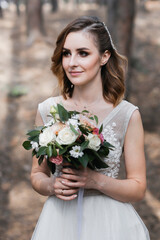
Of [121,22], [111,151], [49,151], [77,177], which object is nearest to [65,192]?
[77,177]

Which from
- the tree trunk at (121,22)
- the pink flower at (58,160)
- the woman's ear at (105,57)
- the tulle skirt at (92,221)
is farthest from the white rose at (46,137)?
the tree trunk at (121,22)

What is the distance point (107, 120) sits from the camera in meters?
2.46

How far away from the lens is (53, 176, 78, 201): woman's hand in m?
2.19

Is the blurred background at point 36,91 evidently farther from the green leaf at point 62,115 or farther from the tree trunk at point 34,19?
the green leaf at point 62,115

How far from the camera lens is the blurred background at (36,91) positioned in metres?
5.91

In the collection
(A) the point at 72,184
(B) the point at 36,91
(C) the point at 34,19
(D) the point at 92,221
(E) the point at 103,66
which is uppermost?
(E) the point at 103,66

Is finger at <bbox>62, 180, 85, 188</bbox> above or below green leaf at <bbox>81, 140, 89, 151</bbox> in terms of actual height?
below

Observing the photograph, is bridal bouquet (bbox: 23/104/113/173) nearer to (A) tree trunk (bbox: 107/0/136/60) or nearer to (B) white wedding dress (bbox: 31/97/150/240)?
(B) white wedding dress (bbox: 31/97/150/240)

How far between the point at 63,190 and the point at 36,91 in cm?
801

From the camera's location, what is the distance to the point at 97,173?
2264 millimetres

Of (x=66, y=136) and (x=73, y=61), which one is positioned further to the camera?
(x=73, y=61)

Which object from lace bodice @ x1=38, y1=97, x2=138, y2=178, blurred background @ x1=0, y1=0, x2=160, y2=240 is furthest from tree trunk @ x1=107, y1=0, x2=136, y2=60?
lace bodice @ x1=38, y1=97, x2=138, y2=178

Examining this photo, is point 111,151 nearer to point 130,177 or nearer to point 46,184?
point 130,177

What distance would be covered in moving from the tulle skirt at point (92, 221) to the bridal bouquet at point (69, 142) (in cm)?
42
